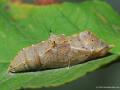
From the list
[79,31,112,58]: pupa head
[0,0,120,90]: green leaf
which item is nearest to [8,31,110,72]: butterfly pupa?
[79,31,112,58]: pupa head

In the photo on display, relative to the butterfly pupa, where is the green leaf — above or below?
above

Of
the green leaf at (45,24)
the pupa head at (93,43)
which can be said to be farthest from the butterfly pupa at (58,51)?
the green leaf at (45,24)

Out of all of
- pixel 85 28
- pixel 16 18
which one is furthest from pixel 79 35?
pixel 16 18

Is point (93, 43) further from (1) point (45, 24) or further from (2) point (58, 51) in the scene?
(1) point (45, 24)

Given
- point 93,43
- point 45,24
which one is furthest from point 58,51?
point 45,24

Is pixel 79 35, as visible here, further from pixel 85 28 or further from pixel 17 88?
pixel 17 88

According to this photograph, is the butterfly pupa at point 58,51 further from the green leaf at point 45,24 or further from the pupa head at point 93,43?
the green leaf at point 45,24

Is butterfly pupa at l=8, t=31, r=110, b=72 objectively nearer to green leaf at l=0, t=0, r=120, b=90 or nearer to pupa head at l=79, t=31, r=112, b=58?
pupa head at l=79, t=31, r=112, b=58
